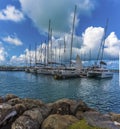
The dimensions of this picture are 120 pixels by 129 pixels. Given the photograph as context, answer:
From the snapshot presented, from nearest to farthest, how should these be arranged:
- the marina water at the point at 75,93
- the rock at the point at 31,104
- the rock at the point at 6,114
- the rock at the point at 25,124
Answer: the rock at the point at 25,124, the rock at the point at 6,114, the rock at the point at 31,104, the marina water at the point at 75,93

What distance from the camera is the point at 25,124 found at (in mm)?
9094

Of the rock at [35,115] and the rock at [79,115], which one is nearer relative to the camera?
the rock at [35,115]

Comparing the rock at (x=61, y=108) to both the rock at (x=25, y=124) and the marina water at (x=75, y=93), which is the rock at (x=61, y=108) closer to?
the rock at (x=25, y=124)

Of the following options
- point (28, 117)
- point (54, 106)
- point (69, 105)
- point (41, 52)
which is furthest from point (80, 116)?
point (41, 52)

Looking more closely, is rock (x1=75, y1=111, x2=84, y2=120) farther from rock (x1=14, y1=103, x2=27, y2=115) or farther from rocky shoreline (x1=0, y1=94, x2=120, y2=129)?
rock (x1=14, y1=103, x2=27, y2=115)

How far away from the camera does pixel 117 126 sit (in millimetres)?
9258

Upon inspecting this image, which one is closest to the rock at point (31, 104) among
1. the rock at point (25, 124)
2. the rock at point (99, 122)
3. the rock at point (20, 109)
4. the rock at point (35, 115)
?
the rock at point (20, 109)

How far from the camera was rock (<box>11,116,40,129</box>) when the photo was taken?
9016 mm

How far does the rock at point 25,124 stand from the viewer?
9016mm

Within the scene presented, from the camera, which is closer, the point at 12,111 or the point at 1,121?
the point at 1,121

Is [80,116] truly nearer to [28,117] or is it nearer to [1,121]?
[28,117]

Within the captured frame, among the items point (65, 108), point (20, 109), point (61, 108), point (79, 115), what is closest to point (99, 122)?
point (79, 115)

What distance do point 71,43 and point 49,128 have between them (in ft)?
222

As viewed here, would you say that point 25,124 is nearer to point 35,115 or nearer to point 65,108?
point 35,115
